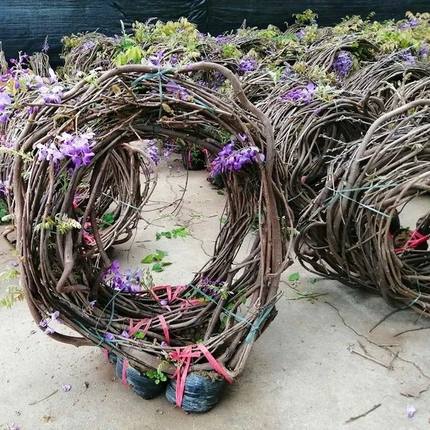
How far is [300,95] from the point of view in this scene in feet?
9.85

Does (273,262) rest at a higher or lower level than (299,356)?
higher

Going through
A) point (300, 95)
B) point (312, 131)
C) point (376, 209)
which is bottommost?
point (376, 209)

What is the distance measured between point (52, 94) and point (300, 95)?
1659 millimetres

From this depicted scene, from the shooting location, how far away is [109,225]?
3.29 meters

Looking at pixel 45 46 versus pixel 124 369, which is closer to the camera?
pixel 124 369

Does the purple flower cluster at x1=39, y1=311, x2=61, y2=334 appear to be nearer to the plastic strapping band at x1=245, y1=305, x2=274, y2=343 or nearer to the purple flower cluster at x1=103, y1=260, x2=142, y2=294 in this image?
the purple flower cluster at x1=103, y1=260, x2=142, y2=294

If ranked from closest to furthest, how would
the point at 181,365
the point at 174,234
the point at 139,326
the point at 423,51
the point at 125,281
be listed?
the point at 181,365 < the point at 139,326 < the point at 125,281 < the point at 174,234 < the point at 423,51

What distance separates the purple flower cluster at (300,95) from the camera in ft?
9.61

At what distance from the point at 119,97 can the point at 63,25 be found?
5319mm

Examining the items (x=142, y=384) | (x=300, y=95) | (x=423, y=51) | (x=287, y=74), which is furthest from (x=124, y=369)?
(x=423, y=51)

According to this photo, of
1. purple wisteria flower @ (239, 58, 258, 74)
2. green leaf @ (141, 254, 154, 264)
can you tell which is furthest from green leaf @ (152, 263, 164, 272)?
purple wisteria flower @ (239, 58, 258, 74)

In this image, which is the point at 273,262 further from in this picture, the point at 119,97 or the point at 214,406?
the point at 119,97

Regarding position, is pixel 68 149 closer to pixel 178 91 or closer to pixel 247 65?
pixel 178 91

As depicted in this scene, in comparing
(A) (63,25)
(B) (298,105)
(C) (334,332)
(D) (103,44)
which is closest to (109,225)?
(B) (298,105)
